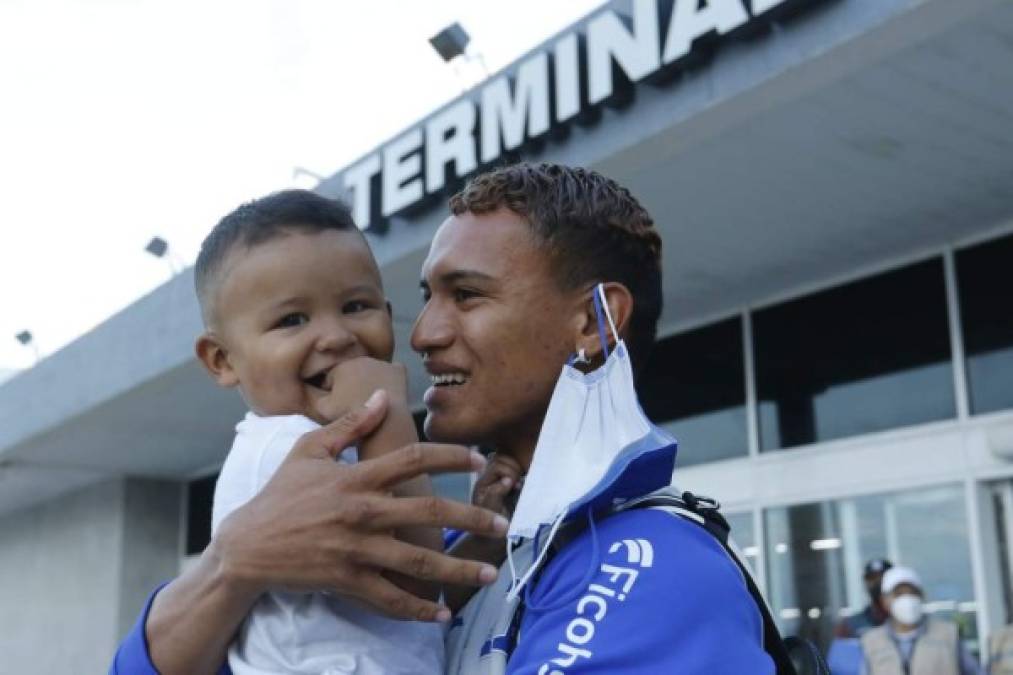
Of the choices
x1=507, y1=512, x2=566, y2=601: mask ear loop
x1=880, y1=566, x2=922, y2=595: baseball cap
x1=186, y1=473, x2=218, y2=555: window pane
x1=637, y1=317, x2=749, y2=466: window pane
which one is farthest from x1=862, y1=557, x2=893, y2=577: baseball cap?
x1=186, y1=473, x2=218, y2=555: window pane

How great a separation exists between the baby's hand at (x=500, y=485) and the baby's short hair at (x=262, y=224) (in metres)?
0.48

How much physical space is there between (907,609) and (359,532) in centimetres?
607

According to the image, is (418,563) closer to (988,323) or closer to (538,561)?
(538,561)

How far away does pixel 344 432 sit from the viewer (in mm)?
1744

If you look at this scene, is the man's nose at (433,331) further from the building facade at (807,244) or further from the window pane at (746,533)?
the window pane at (746,533)

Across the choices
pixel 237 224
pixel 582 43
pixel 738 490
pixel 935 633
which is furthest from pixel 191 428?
pixel 237 224

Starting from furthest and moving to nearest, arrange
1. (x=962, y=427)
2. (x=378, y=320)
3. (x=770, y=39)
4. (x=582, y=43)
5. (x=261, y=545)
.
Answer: (x=962, y=427) < (x=582, y=43) < (x=770, y=39) < (x=378, y=320) < (x=261, y=545)

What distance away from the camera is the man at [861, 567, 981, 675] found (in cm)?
691

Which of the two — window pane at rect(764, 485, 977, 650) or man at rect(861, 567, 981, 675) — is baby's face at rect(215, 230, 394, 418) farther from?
window pane at rect(764, 485, 977, 650)

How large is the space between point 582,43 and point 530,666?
6400 mm

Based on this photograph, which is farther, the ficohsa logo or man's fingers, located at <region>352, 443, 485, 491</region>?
man's fingers, located at <region>352, 443, 485, 491</region>

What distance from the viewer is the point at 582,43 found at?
24.7 feet

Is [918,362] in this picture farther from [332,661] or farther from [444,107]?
[332,661]

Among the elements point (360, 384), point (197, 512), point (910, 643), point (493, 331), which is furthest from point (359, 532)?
point (197, 512)
